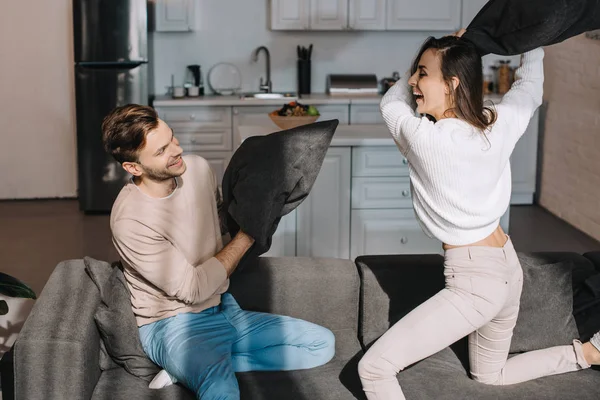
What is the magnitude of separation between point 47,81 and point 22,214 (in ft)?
3.34

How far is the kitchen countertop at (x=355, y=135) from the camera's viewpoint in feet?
14.1

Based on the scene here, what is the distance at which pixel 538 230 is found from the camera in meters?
5.89

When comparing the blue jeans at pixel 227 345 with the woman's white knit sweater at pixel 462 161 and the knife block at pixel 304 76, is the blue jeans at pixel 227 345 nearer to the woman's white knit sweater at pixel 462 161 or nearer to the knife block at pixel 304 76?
the woman's white knit sweater at pixel 462 161

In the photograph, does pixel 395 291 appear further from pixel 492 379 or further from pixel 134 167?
pixel 134 167

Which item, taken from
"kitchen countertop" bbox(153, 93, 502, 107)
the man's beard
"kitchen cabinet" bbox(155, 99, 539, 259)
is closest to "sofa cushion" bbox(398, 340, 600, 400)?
the man's beard

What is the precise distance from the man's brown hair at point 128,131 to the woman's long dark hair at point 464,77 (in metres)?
0.88

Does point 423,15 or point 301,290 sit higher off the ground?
point 423,15

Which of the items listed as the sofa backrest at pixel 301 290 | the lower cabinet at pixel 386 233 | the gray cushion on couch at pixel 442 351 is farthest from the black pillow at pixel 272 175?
the lower cabinet at pixel 386 233

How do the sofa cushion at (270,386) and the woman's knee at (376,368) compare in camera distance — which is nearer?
the woman's knee at (376,368)

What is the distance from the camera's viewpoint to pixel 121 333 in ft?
8.62

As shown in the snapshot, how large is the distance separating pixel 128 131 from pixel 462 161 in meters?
0.99

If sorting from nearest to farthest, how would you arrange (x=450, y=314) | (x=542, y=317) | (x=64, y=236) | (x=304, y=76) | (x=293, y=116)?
(x=450, y=314)
(x=542, y=317)
(x=293, y=116)
(x=64, y=236)
(x=304, y=76)

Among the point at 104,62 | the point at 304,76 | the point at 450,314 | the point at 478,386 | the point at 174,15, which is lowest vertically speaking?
the point at 478,386

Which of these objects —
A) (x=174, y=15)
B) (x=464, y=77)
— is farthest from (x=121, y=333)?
(x=174, y=15)
